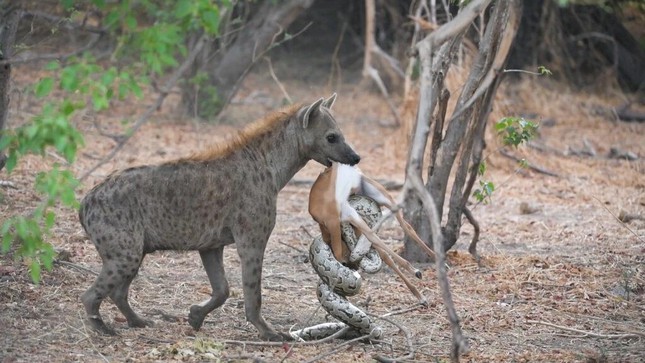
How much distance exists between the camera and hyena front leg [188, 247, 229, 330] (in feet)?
18.8

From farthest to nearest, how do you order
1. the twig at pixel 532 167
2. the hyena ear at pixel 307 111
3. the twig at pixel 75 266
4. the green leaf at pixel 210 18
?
the twig at pixel 532 167 → the twig at pixel 75 266 → the hyena ear at pixel 307 111 → the green leaf at pixel 210 18

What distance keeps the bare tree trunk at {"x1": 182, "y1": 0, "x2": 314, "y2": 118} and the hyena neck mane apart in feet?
19.8

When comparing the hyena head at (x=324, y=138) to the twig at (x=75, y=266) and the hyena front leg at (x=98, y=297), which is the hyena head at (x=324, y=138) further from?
the twig at (x=75, y=266)

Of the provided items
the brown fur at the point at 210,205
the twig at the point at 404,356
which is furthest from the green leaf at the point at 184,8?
the twig at the point at 404,356

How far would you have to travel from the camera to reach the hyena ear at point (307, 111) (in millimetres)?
5895

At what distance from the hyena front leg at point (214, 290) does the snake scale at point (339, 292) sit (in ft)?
1.56

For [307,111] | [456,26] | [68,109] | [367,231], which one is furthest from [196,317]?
[456,26]

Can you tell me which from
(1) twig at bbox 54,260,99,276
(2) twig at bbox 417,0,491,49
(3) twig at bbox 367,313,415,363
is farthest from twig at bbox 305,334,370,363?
(1) twig at bbox 54,260,99,276

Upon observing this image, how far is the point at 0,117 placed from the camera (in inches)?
239

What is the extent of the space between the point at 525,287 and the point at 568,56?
806cm

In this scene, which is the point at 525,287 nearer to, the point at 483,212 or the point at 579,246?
the point at 579,246

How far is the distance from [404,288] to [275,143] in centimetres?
157

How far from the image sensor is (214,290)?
5809mm

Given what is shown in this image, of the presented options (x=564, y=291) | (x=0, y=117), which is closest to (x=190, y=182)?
(x=0, y=117)
